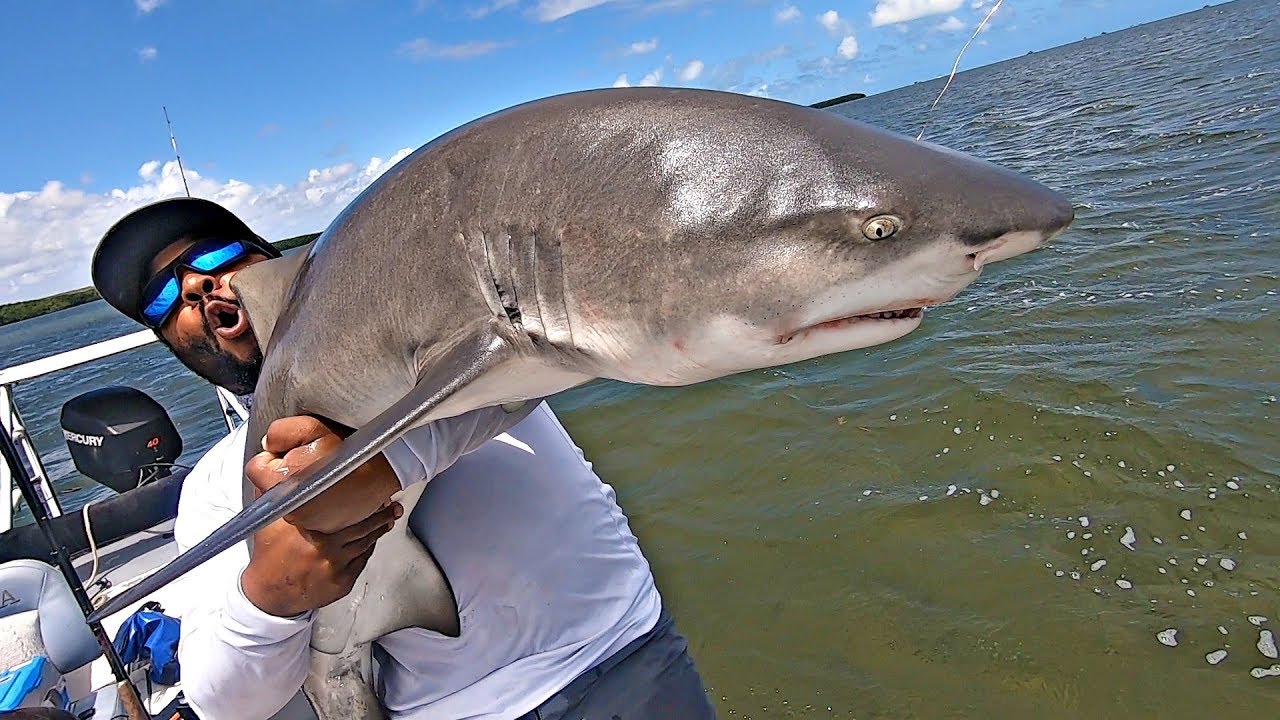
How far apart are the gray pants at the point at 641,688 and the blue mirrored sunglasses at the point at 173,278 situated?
174 cm

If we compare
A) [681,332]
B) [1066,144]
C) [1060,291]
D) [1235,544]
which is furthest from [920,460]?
[1066,144]

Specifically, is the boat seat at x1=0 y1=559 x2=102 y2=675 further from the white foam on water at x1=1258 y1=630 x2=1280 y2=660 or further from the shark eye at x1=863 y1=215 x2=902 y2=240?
the white foam on water at x1=1258 y1=630 x2=1280 y2=660

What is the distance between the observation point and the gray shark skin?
1.53 m

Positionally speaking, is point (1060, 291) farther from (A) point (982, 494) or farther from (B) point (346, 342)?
(B) point (346, 342)

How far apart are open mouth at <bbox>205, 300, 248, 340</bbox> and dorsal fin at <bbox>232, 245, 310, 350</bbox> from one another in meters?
0.09

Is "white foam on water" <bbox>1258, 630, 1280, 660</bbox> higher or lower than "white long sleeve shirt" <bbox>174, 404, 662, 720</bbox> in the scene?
lower

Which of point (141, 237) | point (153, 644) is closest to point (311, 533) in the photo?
point (141, 237)

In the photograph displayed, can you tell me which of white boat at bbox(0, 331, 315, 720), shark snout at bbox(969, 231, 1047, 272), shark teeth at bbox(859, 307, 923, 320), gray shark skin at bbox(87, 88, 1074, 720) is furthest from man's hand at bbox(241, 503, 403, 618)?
white boat at bbox(0, 331, 315, 720)

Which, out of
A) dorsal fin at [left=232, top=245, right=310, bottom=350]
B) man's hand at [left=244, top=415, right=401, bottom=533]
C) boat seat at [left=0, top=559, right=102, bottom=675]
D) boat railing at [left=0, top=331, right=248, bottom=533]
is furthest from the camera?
boat railing at [left=0, top=331, right=248, bottom=533]

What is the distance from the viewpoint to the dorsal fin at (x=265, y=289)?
2.28 metres

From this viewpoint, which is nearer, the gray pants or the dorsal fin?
the gray pants

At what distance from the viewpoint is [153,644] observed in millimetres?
4109

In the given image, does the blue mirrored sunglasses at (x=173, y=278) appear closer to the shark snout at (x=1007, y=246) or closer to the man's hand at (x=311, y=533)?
the man's hand at (x=311, y=533)

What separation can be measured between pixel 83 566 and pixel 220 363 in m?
4.51
